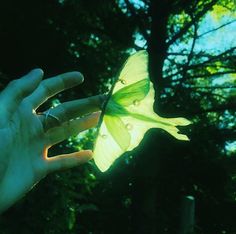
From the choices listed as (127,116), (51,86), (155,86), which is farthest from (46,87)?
(155,86)

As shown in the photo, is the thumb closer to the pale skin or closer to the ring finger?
the pale skin

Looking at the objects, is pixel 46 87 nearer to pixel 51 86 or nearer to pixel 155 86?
pixel 51 86

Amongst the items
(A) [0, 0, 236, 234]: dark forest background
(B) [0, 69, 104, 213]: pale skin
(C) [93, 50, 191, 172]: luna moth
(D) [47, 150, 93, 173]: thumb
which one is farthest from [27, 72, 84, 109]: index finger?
(A) [0, 0, 236, 234]: dark forest background

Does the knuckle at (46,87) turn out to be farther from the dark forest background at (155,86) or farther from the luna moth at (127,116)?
the dark forest background at (155,86)

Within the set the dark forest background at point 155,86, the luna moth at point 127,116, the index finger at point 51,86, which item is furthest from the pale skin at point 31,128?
the dark forest background at point 155,86

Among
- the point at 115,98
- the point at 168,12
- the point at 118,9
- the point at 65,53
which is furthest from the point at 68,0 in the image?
the point at 115,98
